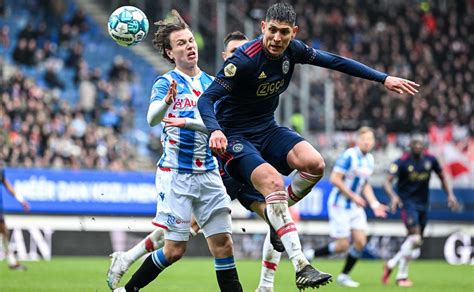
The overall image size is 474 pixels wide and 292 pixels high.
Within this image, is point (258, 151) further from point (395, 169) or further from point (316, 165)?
point (395, 169)

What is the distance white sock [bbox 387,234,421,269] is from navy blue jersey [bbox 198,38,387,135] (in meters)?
6.83

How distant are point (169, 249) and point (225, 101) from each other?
1.46 m

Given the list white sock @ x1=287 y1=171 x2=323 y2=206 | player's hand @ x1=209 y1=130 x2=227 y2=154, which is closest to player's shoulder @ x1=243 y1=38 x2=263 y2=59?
player's hand @ x1=209 y1=130 x2=227 y2=154

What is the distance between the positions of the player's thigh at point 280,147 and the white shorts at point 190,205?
547mm

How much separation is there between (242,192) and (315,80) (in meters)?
14.4

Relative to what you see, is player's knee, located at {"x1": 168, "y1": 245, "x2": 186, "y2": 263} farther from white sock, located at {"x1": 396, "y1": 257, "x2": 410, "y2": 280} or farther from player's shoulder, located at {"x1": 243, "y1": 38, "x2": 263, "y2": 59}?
white sock, located at {"x1": 396, "y1": 257, "x2": 410, "y2": 280}

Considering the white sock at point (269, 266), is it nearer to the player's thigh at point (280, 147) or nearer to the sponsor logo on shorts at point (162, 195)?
the player's thigh at point (280, 147)

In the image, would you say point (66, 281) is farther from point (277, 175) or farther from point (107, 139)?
point (107, 139)

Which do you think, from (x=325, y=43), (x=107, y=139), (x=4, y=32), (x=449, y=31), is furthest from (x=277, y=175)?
(x=449, y=31)

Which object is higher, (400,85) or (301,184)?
(400,85)

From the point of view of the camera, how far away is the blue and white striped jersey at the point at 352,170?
1555cm

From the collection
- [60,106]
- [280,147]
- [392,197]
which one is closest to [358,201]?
[392,197]

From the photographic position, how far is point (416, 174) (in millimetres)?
16578

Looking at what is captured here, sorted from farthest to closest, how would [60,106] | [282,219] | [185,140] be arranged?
[60,106]
[185,140]
[282,219]
